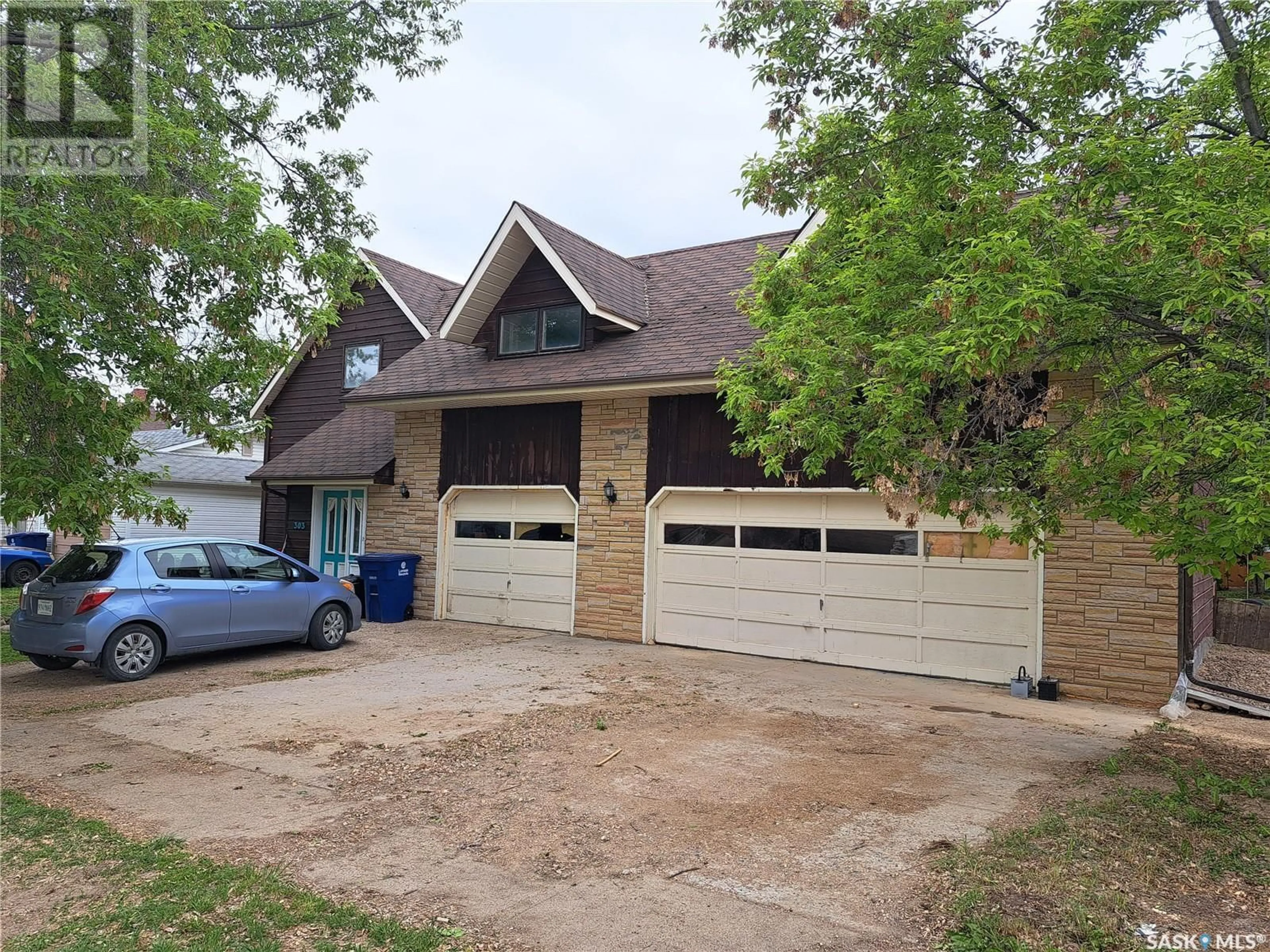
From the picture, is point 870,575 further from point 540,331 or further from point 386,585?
point 386,585

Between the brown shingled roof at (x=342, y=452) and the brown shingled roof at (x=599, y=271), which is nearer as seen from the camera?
the brown shingled roof at (x=599, y=271)

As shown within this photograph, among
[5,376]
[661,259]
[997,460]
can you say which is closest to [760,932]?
[997,460]

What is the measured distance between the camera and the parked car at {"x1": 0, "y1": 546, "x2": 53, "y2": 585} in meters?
21.5

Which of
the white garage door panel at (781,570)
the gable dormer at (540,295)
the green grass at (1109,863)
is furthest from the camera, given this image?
the gable dormer at (540,295)

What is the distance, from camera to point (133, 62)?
697 cm

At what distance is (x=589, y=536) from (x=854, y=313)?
24.4 feet

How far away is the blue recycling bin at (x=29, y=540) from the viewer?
2322cm

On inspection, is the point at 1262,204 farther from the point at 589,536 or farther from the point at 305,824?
the point at 589,536

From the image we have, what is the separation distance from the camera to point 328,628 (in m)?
11.6

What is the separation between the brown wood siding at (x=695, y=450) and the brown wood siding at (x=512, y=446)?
1.43 m

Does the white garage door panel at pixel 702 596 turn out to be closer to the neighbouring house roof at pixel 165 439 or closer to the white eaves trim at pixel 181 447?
the neighbouring house roof at pixel 165 439

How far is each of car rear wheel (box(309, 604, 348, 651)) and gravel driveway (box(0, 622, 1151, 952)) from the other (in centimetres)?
95

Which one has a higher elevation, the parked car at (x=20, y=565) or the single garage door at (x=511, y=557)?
the single garage door at (x=511, y=557)

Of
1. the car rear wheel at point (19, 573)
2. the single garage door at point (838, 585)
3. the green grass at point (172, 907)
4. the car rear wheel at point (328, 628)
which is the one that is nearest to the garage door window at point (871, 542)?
the single garage door at point (838, 585)
